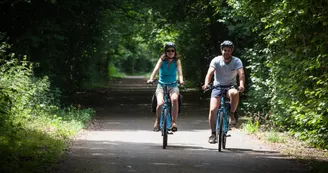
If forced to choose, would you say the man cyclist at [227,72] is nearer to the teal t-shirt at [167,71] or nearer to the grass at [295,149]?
the teal t-shirt at [167,71]

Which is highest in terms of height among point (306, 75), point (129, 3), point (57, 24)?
point (129, 3)

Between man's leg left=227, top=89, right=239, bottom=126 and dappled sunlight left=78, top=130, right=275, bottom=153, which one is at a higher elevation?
man's leg left=227, top=89, right=239, bottom=126

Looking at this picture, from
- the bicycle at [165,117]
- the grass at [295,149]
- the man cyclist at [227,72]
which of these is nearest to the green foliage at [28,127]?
the bicycle at [165,117]

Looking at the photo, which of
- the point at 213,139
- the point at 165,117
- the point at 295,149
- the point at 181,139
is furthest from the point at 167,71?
the point at 295,149

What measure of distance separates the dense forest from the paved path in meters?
0.62

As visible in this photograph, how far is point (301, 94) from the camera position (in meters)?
12.1

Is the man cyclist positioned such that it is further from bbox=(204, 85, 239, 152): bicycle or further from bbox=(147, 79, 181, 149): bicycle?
bbox=(147, 79, 181, 149): bicycle

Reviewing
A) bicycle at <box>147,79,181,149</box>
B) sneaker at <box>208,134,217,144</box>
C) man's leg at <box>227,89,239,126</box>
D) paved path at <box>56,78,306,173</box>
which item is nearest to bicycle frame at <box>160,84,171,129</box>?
bicycle at <box>147,79,181,149</box>

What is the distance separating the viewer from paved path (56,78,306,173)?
8938 mm

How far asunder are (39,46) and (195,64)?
16978 mm

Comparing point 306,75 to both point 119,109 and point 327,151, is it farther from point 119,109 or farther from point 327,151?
point 119,109

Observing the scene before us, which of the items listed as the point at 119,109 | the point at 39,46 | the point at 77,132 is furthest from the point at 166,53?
the point at 119,109

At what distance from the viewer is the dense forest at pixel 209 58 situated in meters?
11.2

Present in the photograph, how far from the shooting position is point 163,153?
10750mm
